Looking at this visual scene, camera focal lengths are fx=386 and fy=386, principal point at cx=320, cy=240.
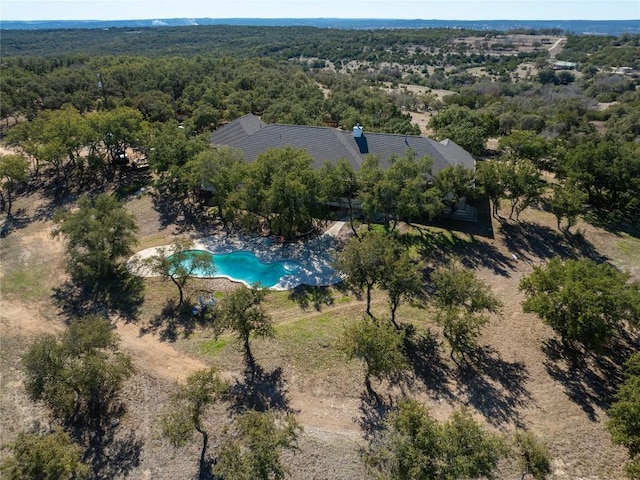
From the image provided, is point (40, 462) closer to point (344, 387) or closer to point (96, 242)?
point (344, 387)

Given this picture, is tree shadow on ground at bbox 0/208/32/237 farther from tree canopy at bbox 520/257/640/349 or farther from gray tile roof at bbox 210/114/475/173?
tree canopy at bbox 520/257/640/349

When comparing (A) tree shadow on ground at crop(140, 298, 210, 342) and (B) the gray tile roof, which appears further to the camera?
(B) the gray tile roof

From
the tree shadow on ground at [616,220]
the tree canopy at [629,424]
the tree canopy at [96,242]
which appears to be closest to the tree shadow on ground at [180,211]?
the tree canopy at [96,242]

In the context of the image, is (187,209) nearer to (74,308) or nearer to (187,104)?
(74,308)

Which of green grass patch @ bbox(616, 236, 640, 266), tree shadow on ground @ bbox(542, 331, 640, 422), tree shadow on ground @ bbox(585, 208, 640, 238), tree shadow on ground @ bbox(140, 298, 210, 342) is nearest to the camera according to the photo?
tree shadow on ground @ bbox(542, 331, 640, 422)

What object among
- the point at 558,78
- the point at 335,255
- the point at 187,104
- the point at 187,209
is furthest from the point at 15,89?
the point at 558,78

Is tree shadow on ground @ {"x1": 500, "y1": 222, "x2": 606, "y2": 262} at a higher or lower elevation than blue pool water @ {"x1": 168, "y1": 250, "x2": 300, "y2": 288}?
lower

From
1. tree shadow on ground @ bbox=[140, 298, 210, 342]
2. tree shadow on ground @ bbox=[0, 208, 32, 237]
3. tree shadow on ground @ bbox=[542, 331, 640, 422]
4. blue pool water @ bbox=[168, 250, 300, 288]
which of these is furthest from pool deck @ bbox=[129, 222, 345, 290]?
tree shadow on ground @ bbox=[542, 331, 640, 422]
